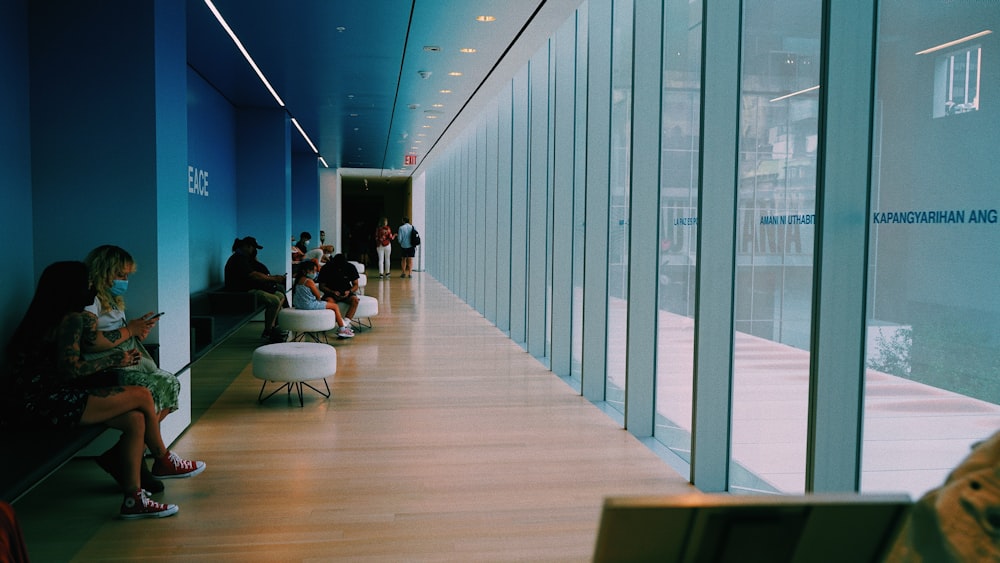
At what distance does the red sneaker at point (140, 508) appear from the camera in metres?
4.03

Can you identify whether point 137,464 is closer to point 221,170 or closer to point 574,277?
point 574,277

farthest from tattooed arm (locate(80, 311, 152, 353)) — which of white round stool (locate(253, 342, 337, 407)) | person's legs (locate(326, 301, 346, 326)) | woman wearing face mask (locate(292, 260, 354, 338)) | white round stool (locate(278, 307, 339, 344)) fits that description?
person's legs (locate(326, 301, 346, 326))

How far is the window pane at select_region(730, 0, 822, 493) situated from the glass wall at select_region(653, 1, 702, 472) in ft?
2.35

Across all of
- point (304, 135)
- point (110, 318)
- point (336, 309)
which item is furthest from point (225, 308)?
point (304, 135)

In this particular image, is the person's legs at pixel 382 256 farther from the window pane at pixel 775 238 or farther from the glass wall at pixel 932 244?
the glass wall at pixel 932 244

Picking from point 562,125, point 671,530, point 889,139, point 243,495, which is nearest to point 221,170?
point 562,125

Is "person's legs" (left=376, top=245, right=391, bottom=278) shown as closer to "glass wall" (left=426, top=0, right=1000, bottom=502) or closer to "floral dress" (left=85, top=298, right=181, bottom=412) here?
"glass wall" (left=426, top=0, right=1000, bottom=502)

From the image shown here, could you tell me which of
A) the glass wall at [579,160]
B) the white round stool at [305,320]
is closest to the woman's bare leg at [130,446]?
the glass wall at [579,160]

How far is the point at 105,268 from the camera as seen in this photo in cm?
448

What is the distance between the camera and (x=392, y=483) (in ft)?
15.3

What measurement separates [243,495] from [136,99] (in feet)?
8.61

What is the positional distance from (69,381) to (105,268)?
2.55ft

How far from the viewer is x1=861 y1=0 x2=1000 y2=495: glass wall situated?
2.49 meters

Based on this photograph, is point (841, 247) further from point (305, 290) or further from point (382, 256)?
point (382, 256)
